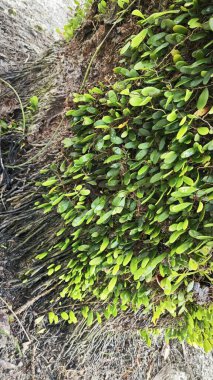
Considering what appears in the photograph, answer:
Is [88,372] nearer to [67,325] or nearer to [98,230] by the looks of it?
[67,325]

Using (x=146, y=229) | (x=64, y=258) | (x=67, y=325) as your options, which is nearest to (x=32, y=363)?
(x=67, y=325)

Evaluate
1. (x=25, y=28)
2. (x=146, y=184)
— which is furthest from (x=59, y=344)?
(x=25, y=28)

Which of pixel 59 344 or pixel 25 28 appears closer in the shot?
pixel 59 344

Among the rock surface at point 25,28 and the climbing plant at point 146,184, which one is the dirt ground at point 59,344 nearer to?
the rock surface at point 25,28

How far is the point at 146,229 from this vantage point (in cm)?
149

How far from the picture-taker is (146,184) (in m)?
1.44

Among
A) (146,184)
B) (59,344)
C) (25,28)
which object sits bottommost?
(59,344)

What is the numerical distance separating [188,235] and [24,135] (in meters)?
1.15

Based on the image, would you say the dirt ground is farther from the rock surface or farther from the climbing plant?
the climbing plant

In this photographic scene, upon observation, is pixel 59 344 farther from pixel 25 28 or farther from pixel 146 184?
pixel 25 28

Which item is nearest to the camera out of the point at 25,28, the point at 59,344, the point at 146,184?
the point at 146,184

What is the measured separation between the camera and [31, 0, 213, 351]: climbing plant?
4.13 feet

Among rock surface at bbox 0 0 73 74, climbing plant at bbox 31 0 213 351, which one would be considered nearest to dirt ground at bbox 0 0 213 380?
rock surface at bbox 0 0 73 74

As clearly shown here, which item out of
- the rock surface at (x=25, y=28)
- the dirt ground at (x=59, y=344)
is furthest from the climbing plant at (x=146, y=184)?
the rock surface at (x=25, y=28)
